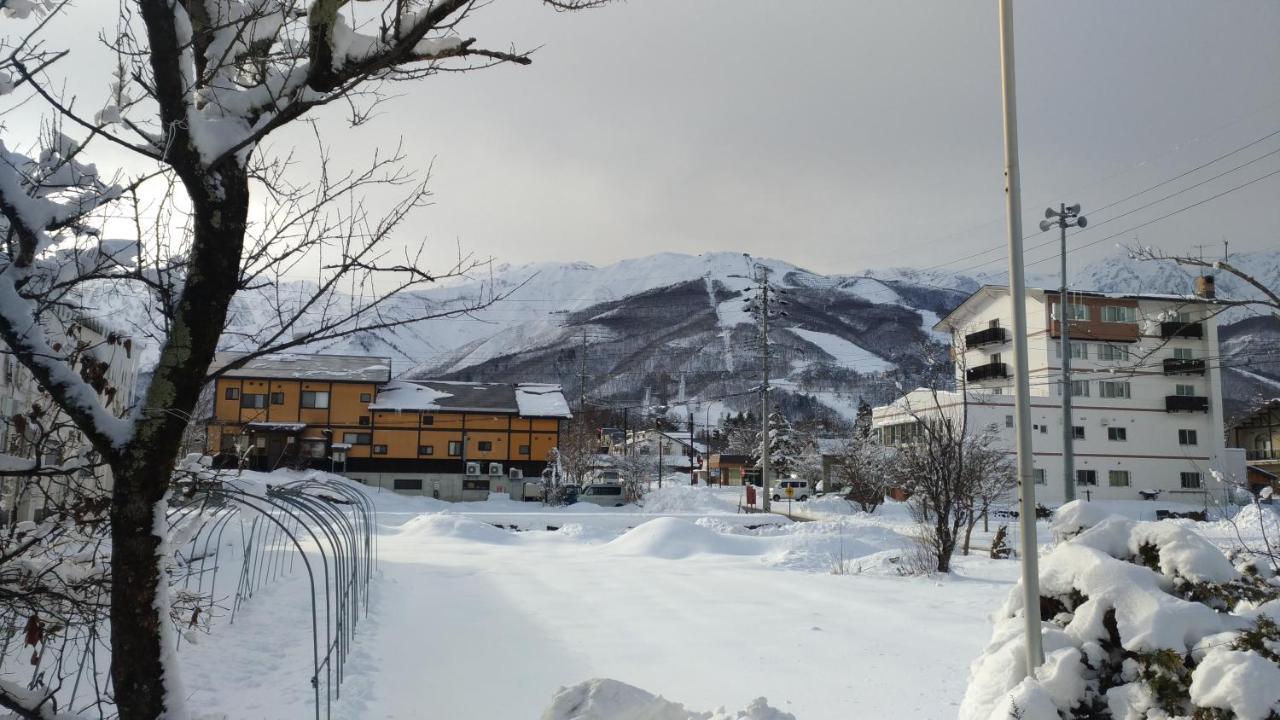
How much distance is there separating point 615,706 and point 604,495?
3598cm

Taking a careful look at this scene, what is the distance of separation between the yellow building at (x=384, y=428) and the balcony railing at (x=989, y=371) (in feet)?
79.5

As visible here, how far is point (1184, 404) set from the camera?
4556 centimetres

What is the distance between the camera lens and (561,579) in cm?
1609

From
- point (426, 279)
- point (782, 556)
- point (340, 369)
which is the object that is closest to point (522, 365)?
point (340, 369)

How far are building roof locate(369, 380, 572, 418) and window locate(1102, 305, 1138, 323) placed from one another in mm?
30750

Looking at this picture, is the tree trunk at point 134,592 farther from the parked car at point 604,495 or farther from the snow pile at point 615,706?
the parked car at point 604,495

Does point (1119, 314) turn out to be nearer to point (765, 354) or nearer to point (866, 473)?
point (866, 473)

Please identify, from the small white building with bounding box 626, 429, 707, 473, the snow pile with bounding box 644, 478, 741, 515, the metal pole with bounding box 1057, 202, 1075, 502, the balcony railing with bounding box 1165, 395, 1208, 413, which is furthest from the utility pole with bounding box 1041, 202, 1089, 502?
the small white building with bounding box 626, 429, 707, 473

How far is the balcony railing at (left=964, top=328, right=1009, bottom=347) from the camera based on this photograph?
46938 millimetres

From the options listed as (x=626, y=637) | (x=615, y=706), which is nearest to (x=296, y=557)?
(x=626, y=637)

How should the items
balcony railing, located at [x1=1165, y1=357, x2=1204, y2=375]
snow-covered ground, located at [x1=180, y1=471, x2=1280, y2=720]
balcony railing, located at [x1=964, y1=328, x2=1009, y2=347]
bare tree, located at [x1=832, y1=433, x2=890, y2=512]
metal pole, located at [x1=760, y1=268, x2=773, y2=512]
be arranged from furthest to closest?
balcony railing, located at [x1=964, y1=328, x2=1009, y2=347]
bare tree, located at [x1=832, y1=433, x2=890, y2=512]
metal pole, located at [x1=760, y1=268, x2=773, y2=512]
balcony railing, located at [x1=1165, y1=357, x2=1204, y2=375]
snow-covered ground, located at [x1=180, y1=471, x2=1280, y2=720]

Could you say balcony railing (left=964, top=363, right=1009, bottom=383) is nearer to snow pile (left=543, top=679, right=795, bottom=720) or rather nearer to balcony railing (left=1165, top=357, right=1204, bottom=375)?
balcony railing (left=1165, top=357, right=1204, bottom=375)

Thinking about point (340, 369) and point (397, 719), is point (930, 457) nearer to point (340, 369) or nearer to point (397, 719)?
point (397, 719)

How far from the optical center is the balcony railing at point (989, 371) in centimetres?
4650
